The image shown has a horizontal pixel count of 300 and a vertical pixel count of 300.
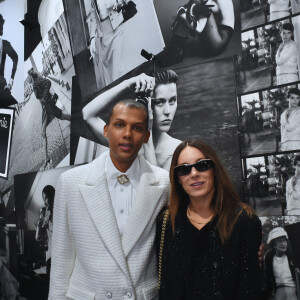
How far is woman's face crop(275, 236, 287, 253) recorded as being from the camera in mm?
2023

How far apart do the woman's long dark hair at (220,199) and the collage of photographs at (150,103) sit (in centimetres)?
15

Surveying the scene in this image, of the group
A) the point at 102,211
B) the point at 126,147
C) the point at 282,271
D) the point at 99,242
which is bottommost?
the point at 282,271

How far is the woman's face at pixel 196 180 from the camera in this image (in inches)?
60.9

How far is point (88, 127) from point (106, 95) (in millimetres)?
332

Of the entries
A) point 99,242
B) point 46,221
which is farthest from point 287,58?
point 46,221

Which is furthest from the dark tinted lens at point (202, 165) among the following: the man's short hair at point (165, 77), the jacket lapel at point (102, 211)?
the man's short hair at point (165, 77)

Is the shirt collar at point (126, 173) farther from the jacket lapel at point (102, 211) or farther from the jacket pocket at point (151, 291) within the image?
the jacket pocket at point (151, 291)

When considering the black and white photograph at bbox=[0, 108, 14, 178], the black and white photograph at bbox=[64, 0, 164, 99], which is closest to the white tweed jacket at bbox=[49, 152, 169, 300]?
the black and white photograph at bbox=[64, 0, 164, 99]

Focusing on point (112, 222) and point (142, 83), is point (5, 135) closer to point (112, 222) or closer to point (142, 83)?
point (142, 83)

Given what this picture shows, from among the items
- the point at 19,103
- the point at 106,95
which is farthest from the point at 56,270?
the point at 19,103

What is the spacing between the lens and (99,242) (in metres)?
1.74

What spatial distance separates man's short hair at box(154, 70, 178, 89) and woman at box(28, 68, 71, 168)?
1037 mm

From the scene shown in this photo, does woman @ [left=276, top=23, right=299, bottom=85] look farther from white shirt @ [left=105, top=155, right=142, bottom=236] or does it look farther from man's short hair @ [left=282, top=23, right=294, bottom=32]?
white shirt @ [left=105, top=155, right=142, bottom=236]

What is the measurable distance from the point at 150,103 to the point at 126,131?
0.88 m
